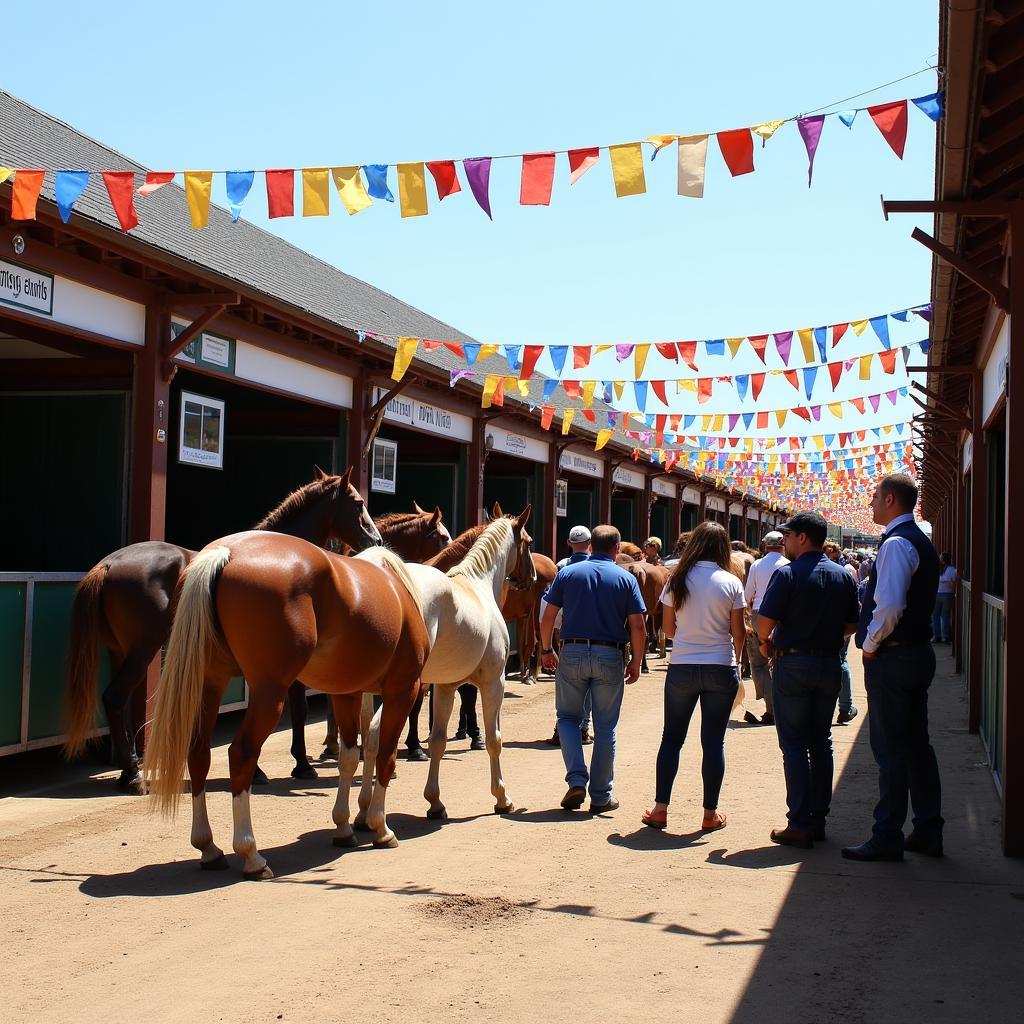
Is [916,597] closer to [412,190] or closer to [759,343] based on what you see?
[412,190]

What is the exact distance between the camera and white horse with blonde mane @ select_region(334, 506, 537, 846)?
629 cm

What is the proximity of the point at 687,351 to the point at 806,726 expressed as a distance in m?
7.27

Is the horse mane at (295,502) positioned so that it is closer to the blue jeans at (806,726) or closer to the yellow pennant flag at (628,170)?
the yellow pennant flag at (628,170)

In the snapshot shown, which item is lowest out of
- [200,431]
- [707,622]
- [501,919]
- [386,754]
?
[501,919]

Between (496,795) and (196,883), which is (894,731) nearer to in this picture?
(496,795)

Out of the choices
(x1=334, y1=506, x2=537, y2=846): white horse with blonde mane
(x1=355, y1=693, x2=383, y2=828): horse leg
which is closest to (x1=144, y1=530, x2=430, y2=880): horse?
(x1=334, y1=506, x2=537, y2=846): white horse with blonde mane

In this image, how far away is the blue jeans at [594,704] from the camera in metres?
7.10

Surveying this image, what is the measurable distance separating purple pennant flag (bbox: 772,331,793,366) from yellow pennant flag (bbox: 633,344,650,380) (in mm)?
1561

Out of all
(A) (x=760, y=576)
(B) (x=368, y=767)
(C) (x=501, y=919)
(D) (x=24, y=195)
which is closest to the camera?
(C) (x=501, y=919)

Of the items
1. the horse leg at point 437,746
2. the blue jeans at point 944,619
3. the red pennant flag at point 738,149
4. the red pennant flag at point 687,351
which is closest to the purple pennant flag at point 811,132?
the red pennant flag at point 738,149

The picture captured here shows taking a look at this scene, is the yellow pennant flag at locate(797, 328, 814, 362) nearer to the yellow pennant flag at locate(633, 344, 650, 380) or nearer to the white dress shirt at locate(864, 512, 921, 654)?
the yellow pennant flag at locate(633, 344, 650, 380)

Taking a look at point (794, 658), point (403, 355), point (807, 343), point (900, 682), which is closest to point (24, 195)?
point (403, 355)

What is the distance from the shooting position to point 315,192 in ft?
24.6

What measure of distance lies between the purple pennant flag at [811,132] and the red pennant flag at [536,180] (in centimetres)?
161
